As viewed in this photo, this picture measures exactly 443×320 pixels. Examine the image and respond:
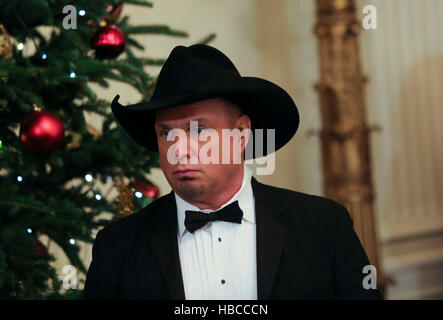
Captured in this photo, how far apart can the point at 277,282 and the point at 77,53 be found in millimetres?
1101

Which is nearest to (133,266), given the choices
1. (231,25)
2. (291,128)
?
(291,128)

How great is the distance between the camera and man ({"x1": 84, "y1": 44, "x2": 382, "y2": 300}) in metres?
1.29

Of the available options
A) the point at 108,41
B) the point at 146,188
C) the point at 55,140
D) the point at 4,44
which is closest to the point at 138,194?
the point at 146,188

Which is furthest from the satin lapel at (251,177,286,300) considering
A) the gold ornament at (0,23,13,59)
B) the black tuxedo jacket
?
the gold ornament at (0,23,13,59)

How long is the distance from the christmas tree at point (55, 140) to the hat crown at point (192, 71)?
0.66 metres

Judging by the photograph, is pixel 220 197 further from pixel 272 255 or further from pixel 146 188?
pixel 146 188

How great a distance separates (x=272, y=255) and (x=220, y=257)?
11 centimetres

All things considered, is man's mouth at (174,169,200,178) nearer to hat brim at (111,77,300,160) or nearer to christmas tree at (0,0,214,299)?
hat brim at (111,77,300,160)

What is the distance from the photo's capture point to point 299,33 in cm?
417

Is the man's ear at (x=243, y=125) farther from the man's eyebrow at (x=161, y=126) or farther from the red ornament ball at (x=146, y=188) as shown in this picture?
the red ornament ball at (x=146, y=188)

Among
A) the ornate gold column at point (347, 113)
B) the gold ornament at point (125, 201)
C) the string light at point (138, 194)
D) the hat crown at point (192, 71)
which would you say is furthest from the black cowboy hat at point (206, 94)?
the ornate gold column at point (347, 113)

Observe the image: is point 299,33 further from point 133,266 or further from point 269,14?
point 133,266

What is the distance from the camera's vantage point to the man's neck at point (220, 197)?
4.40ft
